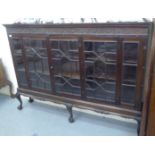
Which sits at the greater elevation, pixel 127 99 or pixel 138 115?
pixel 127 99

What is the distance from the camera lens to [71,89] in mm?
2047

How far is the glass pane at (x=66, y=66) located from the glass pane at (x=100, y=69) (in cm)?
12

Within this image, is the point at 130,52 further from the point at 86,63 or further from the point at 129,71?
the point at 86,63

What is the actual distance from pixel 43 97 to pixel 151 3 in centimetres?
153

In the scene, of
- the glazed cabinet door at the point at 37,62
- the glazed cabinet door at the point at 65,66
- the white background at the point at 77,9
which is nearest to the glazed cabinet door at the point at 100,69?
the glazed cabinet door at the point at 65,66

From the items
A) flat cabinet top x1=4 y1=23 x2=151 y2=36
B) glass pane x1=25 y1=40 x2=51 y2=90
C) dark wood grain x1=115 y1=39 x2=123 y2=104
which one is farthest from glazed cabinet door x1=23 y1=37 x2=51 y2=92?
dark wood grain x1=115 y1=39 x2=123 y2=104

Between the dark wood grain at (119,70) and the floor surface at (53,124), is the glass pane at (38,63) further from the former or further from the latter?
the dark wood grain at (119,70)

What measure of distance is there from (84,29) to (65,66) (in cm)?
47

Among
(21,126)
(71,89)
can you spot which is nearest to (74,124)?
(71,89)

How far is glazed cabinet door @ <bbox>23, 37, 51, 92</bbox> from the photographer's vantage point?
2.01 m

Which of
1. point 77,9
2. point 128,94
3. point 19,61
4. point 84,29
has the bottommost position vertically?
point 128,94

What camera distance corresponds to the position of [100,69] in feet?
5.88

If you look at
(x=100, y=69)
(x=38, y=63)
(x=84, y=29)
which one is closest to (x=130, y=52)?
(x=100, y=69)

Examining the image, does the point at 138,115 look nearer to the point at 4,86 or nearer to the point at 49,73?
the point at 49,73
